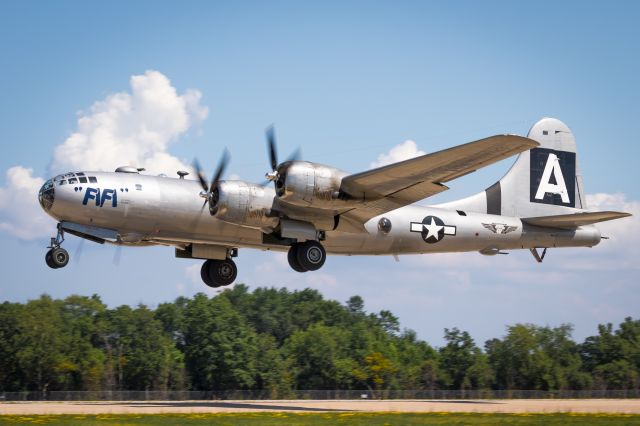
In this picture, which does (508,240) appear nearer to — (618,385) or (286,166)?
(286,166)

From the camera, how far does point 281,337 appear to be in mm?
96125

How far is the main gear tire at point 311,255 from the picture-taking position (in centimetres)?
2783

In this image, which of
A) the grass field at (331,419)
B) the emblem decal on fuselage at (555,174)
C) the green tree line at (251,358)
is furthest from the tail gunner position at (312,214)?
the green tree line at (251,358)

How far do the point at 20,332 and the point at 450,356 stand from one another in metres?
31.3

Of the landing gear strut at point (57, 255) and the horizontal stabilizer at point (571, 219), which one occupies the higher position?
the horizontal stabilizer at point (571, 219)

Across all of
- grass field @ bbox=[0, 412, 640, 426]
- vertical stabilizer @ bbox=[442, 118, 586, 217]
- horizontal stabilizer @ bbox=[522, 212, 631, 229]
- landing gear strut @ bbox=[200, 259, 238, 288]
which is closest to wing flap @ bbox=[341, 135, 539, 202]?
horizontal stabilizer @ bbox=[522, 212, 631, 229]

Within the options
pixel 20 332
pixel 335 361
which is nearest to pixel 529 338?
pixel 335 361

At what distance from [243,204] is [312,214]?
2436 millimetres

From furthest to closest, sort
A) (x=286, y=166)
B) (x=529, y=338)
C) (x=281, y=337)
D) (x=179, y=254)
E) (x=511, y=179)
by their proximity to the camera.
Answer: (x=281, y=337)
(x=529, y=338)
(x=511, y=179)
(x=179, y=254)
(x=286, y=166)

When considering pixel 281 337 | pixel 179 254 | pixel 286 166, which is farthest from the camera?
pixel 281 337

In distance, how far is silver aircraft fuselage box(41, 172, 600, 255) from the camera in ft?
84.2

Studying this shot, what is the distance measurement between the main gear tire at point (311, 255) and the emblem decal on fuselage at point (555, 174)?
9923mm

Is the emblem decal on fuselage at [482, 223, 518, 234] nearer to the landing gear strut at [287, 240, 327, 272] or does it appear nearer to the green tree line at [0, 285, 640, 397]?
the landing gear strut at [287, 240, 327, 272]

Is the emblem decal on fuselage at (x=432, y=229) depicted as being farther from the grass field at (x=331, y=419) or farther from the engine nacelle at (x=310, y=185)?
the grass field at (x=331, y=419)
